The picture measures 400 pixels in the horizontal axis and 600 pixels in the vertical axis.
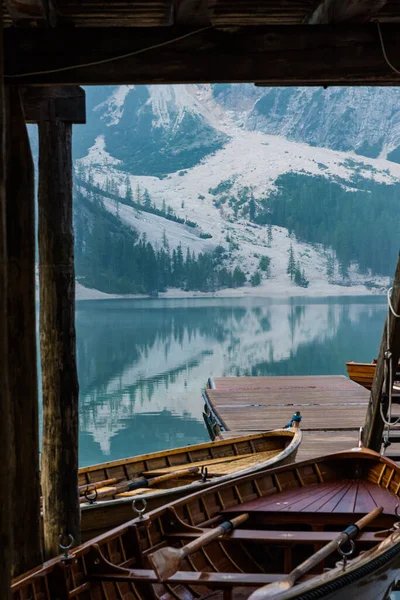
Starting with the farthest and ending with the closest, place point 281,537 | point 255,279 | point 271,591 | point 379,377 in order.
Result: 1. point 255,279
2. point 379,377
3. point 281,537
4. point 271,591

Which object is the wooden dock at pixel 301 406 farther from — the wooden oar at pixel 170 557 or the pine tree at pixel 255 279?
the pine tree at pixel 255 279

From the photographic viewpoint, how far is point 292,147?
179 meters

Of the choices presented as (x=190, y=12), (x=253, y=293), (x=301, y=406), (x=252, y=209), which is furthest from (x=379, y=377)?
(x=252, y=209)

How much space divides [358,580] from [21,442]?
2373mm

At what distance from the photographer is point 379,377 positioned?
8.25 m

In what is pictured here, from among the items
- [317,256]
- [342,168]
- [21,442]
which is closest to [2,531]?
[21,442]

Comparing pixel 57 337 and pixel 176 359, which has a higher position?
pixel 57 337

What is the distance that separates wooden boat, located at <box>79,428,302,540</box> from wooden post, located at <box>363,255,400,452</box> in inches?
47.4

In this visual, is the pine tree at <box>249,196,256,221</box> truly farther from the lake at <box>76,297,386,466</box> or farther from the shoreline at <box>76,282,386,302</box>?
the lake at <box>76,297,386,466</box>

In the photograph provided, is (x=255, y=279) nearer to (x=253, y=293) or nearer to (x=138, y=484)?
(x=253, y=293)

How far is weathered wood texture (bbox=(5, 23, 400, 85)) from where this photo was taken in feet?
16.5

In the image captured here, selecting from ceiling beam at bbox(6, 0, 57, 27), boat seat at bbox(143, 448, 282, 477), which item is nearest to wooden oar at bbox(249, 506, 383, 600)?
boat seat at bbox(143, 448, 282, 477)

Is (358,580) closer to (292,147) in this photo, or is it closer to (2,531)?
(2,531)

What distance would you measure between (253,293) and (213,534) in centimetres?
12297
